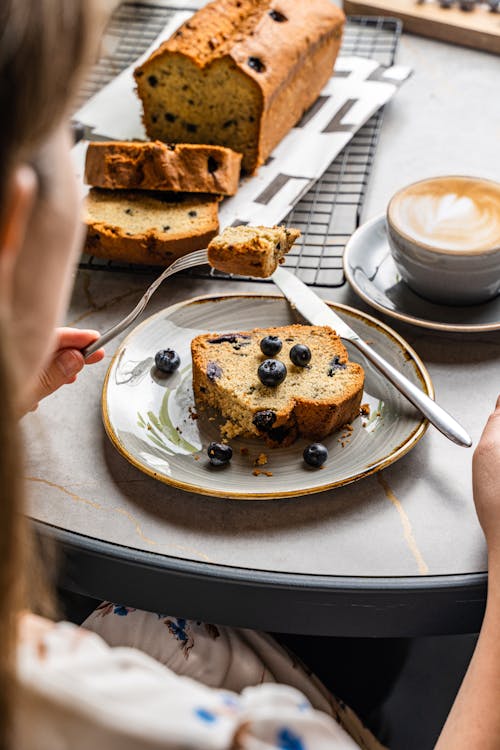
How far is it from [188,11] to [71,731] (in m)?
2.48

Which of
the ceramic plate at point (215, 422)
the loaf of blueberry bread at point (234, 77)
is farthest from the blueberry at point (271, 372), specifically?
the loaf of blueberry bread at point (234, 77)

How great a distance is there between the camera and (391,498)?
1.23m

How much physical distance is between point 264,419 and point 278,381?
91 mm

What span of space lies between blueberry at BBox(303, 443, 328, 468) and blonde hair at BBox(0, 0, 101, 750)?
70 cm

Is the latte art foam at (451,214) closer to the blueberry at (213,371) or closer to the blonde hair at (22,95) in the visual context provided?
the blueberry at (213,371)

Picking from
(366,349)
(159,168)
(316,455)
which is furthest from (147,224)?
(316,455)

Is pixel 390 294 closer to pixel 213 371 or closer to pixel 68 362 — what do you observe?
pixel 213 371

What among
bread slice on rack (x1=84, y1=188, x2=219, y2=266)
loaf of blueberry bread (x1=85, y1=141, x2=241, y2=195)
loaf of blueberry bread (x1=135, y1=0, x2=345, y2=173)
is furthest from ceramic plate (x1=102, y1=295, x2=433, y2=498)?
loaf of blueberry bread (x1=135, y1=0, x2=345, y2=173)

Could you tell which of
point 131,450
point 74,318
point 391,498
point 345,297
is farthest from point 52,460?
point 345,297

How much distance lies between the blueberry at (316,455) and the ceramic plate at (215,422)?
1cm

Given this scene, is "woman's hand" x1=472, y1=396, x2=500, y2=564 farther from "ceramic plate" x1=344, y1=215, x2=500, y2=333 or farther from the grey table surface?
"ceramic plate" x1=344, y1=215, x2=500, y2=333

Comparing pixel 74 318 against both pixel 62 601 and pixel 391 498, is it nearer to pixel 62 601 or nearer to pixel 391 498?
pixel 62 601

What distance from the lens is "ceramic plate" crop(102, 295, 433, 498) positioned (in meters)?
1.22

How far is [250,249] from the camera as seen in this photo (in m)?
1.48
